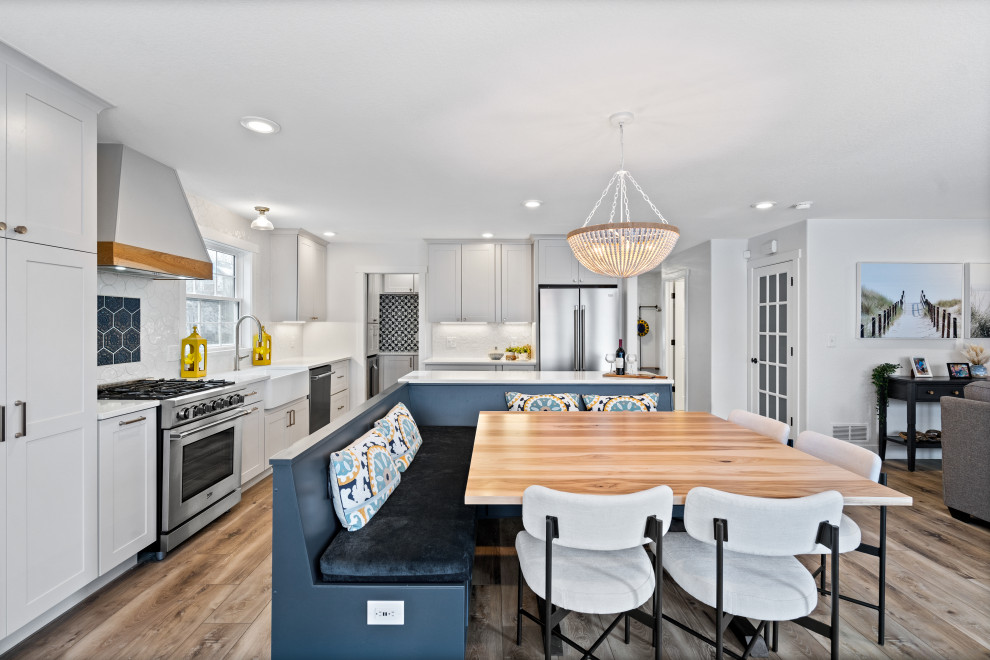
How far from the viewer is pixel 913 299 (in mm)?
4578

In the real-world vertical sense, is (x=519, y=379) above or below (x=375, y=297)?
below

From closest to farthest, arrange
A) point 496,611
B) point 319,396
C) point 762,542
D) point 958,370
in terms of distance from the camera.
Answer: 1. point 762,542
2. point 496,611
3. point 958,370
4. point 319,396

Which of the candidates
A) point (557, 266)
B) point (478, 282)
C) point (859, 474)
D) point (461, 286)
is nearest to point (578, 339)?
point (557, 266)

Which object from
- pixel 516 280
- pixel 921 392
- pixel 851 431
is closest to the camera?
pixel 921 392

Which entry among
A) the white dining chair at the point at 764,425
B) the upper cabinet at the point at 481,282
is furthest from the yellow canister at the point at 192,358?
the white dining chair at the point at 764,425

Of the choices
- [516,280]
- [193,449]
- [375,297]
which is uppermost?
[516,280]

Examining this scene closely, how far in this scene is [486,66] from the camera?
1.88 m

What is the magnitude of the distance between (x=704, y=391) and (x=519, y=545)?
475 centimetres

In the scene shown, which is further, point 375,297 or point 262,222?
point 375,297

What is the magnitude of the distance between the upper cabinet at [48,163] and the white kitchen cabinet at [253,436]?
1.62m

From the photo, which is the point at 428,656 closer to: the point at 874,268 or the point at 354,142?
the point at 354,142

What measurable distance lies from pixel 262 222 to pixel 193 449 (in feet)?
5.94

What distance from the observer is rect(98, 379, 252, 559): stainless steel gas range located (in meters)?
2.64

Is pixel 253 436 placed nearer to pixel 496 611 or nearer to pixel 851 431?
pixel 496 611
